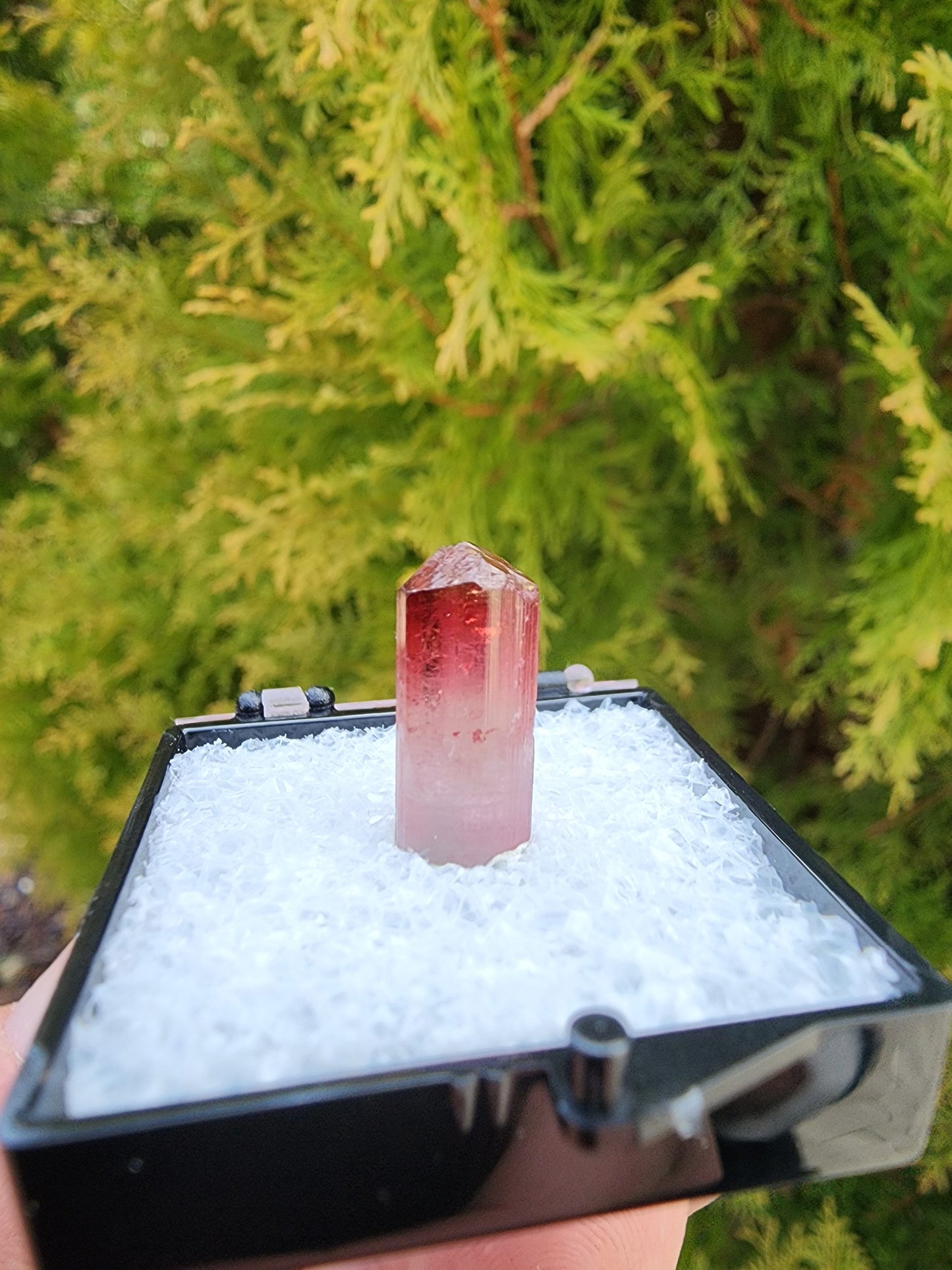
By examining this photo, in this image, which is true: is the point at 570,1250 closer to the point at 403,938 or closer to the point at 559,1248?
the point at 559,1248

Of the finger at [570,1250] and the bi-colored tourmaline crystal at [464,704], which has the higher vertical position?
the bi-colored tourmaline crystal at [464,704]

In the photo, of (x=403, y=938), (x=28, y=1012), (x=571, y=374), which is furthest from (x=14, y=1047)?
(x=571, y=374)

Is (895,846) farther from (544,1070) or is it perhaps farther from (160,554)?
(160,554)

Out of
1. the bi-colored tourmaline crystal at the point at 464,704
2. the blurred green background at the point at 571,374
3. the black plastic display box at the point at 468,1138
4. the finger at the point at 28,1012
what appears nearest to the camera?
the black plastic display box at the point at 468,1138

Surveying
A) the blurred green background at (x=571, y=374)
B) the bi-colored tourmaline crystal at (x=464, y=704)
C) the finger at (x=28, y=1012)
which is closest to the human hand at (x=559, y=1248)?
the finger at (x=28, y=1012)

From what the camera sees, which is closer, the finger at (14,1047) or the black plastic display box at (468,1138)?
the black plastic display box at (468,1138)

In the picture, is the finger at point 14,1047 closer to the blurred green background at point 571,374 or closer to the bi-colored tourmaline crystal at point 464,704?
the bi-colored tourmaline crystal at point 464,704

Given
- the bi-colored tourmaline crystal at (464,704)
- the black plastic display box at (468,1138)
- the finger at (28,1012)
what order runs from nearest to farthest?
the black plastic display box at (468,1138)
the bi-colored tourmaline crystal at (464,704)
the finger at (28,1012)
